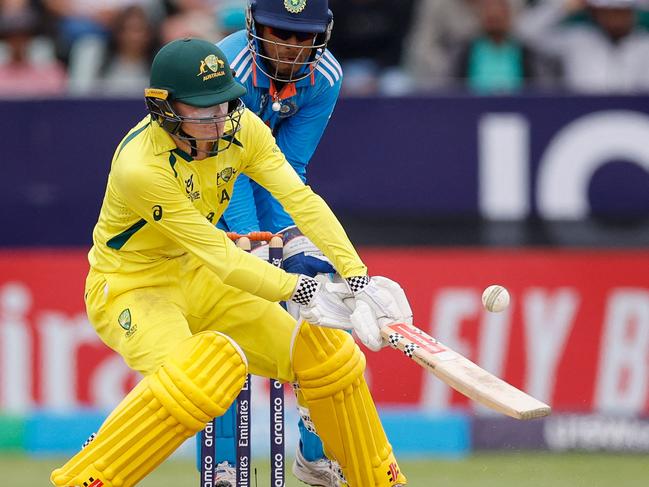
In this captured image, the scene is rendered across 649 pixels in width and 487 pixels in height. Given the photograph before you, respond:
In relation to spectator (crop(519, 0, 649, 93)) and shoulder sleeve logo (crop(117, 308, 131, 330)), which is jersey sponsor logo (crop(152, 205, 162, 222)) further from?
spectator (crop(519, 0, 649, 93))

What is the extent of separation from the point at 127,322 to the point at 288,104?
1147 millimetres

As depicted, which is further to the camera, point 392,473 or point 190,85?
point 392,473

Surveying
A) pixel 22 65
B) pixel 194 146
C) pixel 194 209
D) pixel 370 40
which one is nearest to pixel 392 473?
pixel 194 209

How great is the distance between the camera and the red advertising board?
23.1ft

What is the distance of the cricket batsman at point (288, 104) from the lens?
507 cm

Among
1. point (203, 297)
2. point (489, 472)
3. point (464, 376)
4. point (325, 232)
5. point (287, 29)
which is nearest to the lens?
point (464, 376)

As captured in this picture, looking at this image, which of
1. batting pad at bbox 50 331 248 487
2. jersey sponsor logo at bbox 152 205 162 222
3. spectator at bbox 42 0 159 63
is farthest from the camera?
spectator at bbox 42 0 159 63

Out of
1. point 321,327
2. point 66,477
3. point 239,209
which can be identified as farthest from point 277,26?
point 66,477

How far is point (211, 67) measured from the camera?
449 cm

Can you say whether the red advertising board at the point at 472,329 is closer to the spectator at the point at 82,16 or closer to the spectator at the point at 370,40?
the spectator at the point at 370,40

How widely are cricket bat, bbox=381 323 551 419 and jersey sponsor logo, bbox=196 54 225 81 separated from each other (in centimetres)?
97

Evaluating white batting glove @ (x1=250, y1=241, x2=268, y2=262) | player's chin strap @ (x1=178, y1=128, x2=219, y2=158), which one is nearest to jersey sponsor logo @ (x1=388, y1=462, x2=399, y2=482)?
white batting glove @ (x1=250, y1=241, x2=268, y2=262)

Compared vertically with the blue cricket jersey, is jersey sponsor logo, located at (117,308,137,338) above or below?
below

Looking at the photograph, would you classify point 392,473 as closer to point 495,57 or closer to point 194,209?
point 194,209
